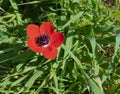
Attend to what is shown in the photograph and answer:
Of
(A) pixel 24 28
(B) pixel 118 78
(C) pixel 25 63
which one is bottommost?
(B) pixel 118 78

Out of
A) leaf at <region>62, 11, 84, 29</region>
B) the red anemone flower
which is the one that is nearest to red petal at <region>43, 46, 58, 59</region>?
the red anemone flower

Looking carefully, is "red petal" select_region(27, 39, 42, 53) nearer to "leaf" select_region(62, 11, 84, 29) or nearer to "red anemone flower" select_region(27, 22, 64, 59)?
"red anemone flower" select_region(27, 22, 64, 59)

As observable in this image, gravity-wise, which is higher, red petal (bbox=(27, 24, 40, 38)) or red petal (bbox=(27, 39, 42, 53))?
red petal (bbox=(27, 24, 40, 38))

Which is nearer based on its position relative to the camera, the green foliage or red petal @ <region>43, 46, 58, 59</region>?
red petal @ <region>43, 46, 58, 59</region>

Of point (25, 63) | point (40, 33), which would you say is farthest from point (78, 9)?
point (25, 63)

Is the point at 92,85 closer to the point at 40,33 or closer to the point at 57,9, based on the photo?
the point at 40,33

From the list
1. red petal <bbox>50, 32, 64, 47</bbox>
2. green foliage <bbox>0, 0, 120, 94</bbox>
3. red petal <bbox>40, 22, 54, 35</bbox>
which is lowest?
green foliage <bbox>0, 0, 120, 94</bbox>

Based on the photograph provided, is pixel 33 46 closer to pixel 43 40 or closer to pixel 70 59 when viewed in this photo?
pixel 43 40

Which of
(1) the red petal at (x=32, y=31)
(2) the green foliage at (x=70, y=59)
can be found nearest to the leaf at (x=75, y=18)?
(2) the green foliage at (x=70, y=59)
